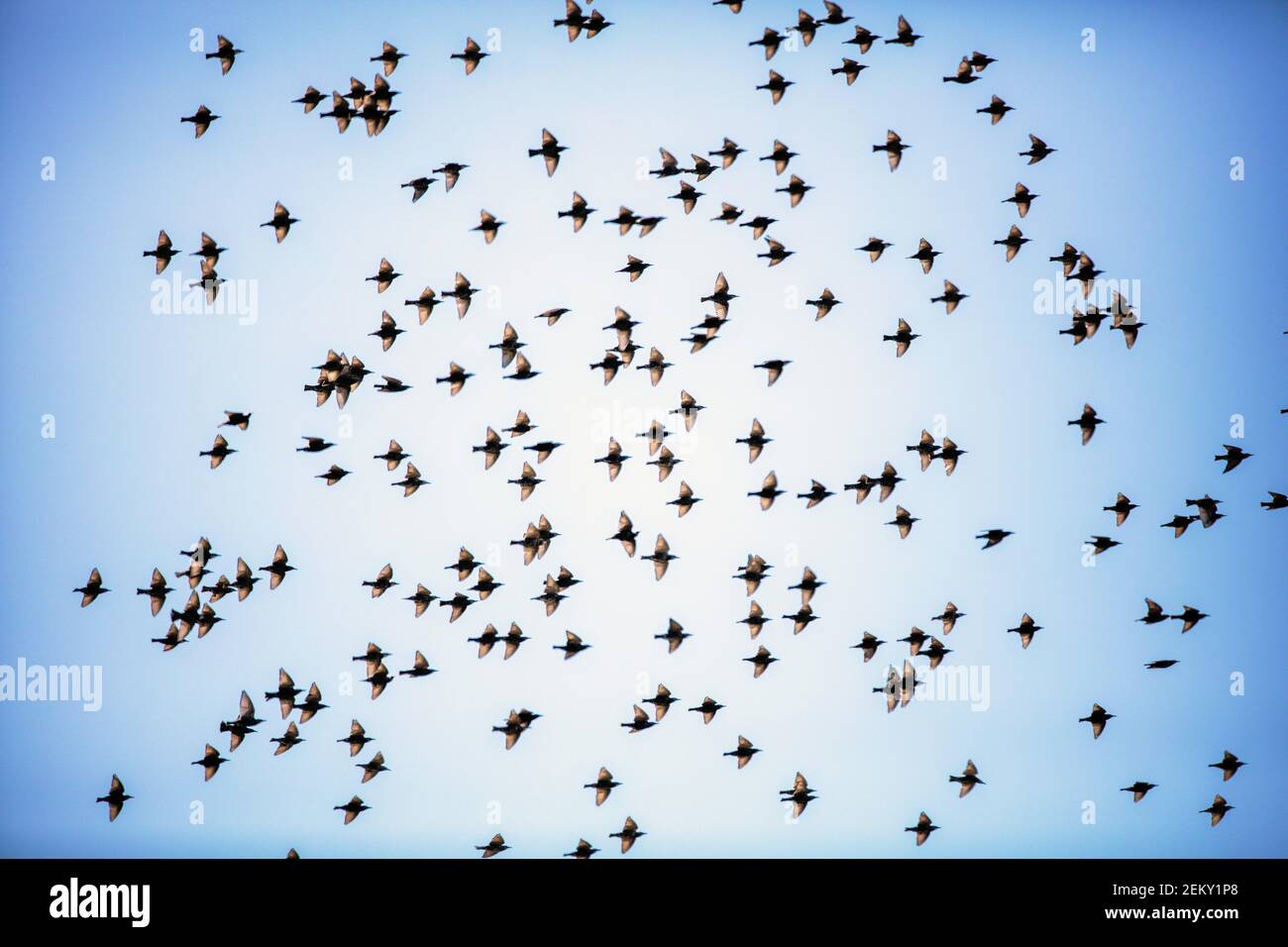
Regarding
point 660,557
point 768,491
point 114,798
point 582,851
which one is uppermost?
point 768,491

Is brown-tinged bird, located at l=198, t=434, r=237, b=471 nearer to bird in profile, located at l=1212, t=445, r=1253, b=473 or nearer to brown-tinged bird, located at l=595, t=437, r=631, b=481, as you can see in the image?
brown-tinged bird, located at l=595, t=437, r=631, b=481

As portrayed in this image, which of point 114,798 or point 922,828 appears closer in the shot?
point 114,798

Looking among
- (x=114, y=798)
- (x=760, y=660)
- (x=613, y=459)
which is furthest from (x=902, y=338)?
(x=114, y=798)

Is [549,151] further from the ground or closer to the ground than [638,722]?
further from the ground

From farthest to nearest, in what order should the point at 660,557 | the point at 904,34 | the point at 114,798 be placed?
the point at 660,557
the point at 904,34
the point at 114,798

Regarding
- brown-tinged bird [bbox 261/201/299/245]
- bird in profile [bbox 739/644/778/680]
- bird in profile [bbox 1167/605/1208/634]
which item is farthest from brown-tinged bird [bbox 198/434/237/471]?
bird in profile [bbox 1167/605/1208/634]

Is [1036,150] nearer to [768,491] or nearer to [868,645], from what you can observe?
[768,491]

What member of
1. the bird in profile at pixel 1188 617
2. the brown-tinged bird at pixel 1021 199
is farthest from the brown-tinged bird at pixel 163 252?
the bird in profile at pixel 1188 617
